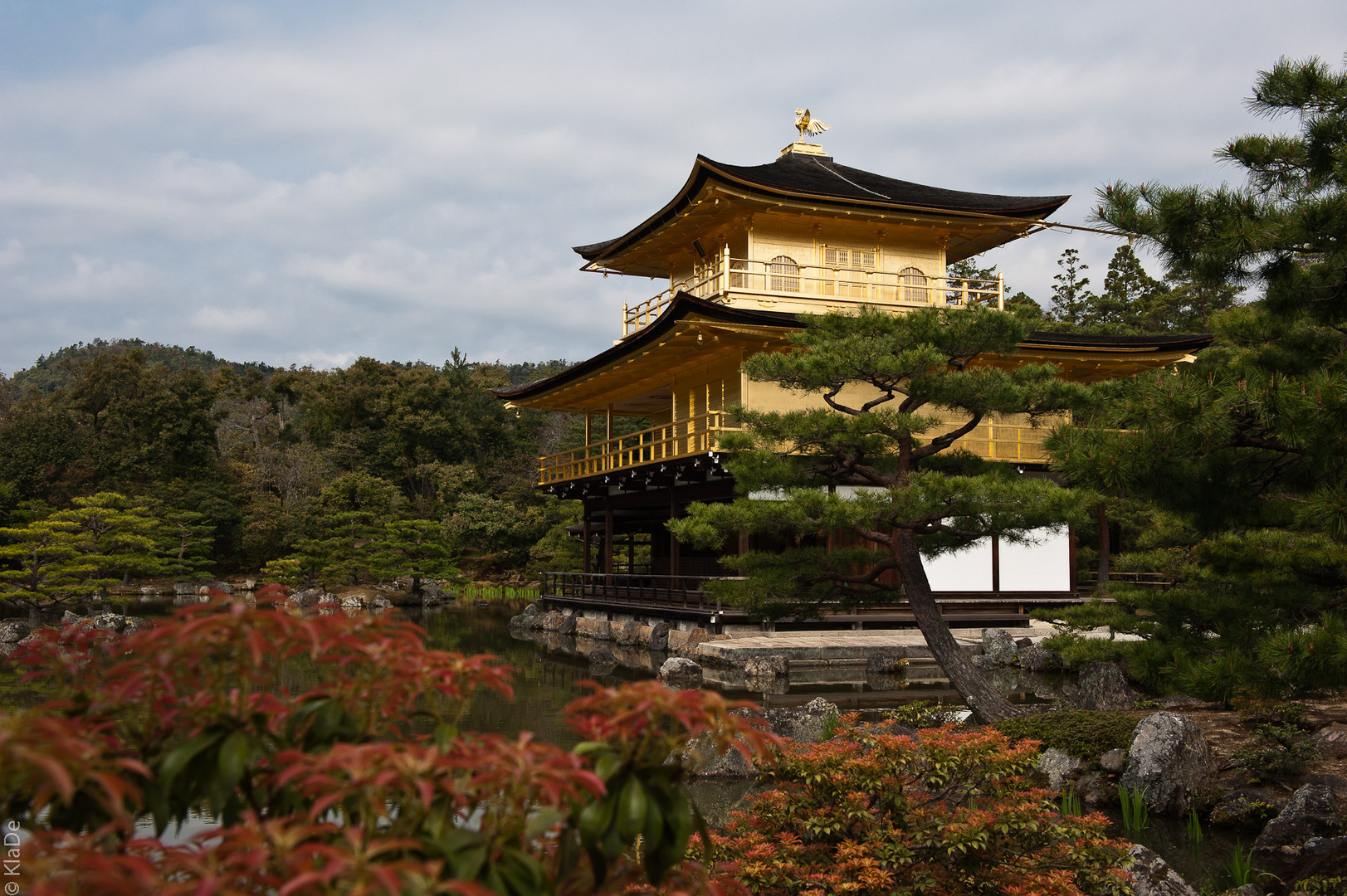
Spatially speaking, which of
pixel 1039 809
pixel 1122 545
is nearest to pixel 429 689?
pixel 1039 809

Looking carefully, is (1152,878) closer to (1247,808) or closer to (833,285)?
(1247,808)

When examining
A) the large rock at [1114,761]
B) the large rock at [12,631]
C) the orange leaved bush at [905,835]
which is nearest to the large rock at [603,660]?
the large rock at [1114,761]

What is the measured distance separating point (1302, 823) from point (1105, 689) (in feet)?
14.0

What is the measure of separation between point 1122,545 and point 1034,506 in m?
21.1

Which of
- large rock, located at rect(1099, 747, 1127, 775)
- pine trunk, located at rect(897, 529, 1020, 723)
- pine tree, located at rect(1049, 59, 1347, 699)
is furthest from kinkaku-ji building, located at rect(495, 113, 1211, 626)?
pine tree, located at rect(1049, 59, 1347, 699)

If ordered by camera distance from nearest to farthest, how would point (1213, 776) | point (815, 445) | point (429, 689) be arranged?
1. point (429, 689)
2. point (1213, 776)
3. point (815, 445)

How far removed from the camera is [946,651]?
8453 millimetres

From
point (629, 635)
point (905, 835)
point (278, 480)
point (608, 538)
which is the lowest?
point (629, 635)

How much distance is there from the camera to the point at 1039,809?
13.8 feet

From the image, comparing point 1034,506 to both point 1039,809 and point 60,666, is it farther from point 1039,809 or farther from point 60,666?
point 60,666

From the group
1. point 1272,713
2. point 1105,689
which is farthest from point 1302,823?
point 1105,689

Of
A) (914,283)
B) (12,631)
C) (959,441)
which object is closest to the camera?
(12,631)

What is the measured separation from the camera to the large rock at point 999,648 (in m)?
15.0

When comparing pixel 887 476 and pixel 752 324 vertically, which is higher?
pixel 752 324
